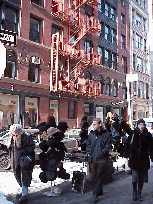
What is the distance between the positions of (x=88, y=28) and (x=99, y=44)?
355cm

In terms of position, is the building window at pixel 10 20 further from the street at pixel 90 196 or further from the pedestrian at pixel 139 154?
the pedestrian at pixel 139 154

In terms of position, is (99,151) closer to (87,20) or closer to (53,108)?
(53,108)

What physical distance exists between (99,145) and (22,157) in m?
1.84

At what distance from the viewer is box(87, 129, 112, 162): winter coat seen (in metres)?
5.67

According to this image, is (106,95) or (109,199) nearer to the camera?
(109,199)

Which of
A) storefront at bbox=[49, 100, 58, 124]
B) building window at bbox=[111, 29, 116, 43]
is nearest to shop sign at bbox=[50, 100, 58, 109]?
storefront at bbox=[49, 100, 58, 124]

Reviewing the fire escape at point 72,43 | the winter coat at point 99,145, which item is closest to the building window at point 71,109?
the fire escape at point 72,43

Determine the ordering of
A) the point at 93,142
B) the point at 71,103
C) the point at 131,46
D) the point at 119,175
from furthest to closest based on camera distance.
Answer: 1. the point at 131,46
2. the point at 71,103
3. the point at 119,175
4. the point at 93,142

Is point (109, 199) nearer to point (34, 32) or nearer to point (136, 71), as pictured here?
point (34, 32)

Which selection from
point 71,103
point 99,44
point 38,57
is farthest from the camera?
point 99,44

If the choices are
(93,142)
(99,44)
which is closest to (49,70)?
(99,44)

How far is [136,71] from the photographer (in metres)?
34.5

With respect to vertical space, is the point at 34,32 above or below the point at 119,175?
above

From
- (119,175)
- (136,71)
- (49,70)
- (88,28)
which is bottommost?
(119,175)
